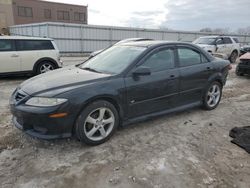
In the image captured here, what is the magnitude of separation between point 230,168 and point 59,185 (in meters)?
2.28

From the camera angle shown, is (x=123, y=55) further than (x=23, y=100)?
Yes

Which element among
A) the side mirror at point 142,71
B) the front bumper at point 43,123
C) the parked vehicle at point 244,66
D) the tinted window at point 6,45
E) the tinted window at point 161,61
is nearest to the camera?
the front bumper at point 43,123

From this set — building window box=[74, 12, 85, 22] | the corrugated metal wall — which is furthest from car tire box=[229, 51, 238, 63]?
building window box=[74, 12, 85, 22]

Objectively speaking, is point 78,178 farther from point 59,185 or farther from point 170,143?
point 170,143

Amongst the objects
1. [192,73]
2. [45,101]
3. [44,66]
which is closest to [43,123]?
[45,101]

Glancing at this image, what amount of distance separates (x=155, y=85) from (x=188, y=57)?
121cm

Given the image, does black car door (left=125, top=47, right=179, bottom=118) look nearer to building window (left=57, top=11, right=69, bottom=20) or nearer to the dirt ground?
the dirt ground

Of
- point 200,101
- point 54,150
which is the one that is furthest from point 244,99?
point 54,150

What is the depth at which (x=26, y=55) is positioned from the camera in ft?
29.3

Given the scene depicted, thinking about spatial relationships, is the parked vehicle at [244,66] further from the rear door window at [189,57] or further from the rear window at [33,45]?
the rear window at [33,45]

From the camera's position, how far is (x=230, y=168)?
3314 mm

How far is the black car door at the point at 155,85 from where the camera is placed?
412cm

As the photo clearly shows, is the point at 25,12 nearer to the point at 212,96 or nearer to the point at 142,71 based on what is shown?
the point at 212,96

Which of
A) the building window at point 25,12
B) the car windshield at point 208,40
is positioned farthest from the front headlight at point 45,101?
the building window at point 25,12
